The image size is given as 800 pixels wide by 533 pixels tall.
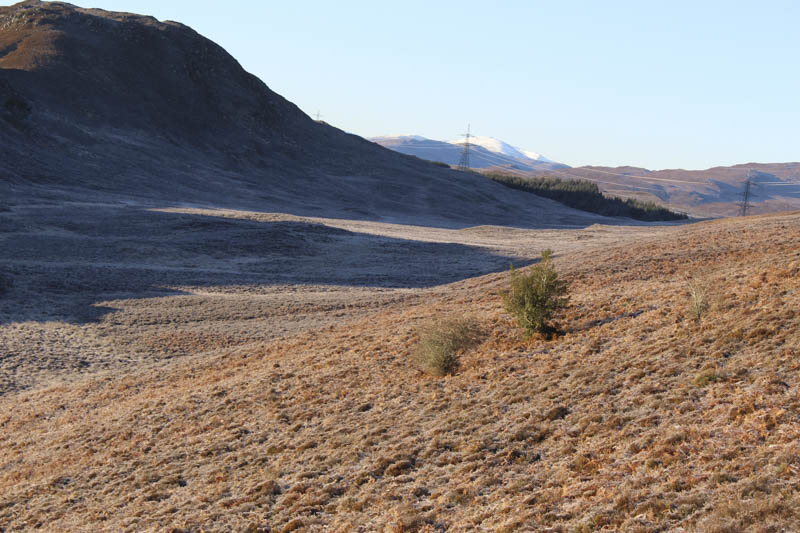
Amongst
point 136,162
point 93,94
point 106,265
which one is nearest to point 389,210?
point 136,162

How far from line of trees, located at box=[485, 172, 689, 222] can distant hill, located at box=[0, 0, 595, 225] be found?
989 centimetres

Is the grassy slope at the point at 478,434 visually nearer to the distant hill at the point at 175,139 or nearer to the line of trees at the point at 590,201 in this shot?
the distant hill at the point at 175,139

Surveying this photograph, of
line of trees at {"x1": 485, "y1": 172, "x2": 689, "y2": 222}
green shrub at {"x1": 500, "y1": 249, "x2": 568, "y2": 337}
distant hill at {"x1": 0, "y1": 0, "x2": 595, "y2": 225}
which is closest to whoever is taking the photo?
green shrub at {"x1": 500, "y1": 249, "x2": 568, "y2": 337}

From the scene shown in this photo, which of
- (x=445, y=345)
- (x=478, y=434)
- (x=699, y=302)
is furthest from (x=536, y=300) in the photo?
(x=478, y=434)

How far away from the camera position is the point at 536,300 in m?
14.3

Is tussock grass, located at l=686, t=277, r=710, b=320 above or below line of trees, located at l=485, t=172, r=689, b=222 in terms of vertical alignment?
below

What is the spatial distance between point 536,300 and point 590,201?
3689 inches

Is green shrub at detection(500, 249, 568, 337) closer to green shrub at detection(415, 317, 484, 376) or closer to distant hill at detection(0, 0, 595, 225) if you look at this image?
green shrub at detection(415, 317, 484, 376)

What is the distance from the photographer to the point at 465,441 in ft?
31.8

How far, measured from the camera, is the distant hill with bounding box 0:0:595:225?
64875 mm

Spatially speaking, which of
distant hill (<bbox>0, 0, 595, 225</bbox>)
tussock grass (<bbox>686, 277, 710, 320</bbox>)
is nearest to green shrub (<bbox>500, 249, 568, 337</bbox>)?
tussock grass (<bbox>686, 277, 710, 320</bbox>)

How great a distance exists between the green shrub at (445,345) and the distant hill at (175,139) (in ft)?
148

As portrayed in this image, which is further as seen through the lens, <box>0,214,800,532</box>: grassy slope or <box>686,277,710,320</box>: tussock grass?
<box>686,277,710,320</box>: tussock grass

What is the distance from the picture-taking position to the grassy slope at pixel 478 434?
7312mm
